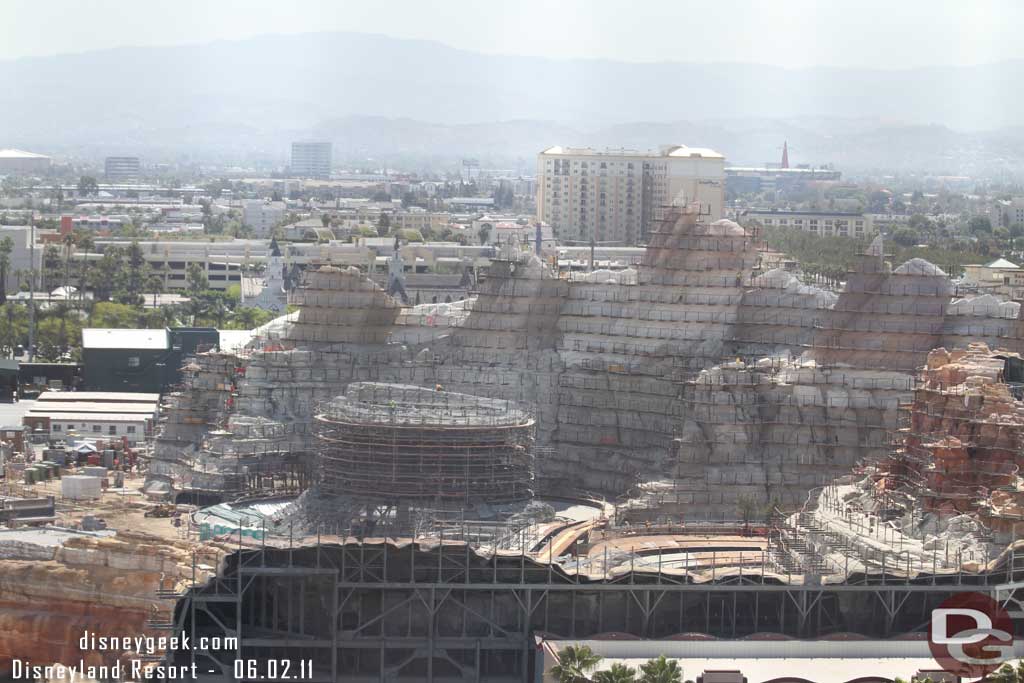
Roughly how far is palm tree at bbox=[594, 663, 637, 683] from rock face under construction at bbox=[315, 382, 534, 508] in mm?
17700

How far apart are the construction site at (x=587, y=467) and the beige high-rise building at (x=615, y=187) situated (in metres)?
88.1

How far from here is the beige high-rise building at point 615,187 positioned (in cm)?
16362

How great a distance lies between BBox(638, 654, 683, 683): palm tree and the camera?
3975 cm

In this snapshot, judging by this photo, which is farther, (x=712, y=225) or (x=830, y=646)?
(x=712, y=225)

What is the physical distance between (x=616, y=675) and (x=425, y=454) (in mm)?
19109

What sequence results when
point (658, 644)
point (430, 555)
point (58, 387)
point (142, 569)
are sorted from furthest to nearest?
point (58, 387) < point (142, 569) < point (430, 555) < point (658, 644)

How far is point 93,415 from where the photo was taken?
7675 cm

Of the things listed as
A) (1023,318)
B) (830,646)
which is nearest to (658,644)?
(830,646)

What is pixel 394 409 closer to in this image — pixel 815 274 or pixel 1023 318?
pixel 1023 318

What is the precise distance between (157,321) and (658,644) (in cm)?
6911

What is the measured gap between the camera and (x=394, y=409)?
5900 cm

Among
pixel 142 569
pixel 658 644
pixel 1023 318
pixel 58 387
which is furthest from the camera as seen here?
pixel 58 387

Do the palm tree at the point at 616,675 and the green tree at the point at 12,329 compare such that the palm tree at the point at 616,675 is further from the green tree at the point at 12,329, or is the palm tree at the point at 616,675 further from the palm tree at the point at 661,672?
the green tree at the point at 12,329

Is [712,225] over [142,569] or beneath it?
over
